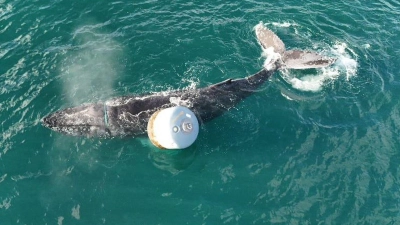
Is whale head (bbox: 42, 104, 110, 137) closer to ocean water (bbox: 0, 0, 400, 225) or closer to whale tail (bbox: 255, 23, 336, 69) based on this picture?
ocean water (bbox: 0, 0, 400, 225)

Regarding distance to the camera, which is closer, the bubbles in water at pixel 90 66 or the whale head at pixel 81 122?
the whale head at pixel 81 122

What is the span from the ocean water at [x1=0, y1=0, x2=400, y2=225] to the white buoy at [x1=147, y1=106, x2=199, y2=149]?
6.25ft

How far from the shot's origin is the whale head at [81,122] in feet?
66.9

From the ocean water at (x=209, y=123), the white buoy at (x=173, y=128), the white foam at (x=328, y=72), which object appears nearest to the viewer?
the white buoy at (x=173, y=128)

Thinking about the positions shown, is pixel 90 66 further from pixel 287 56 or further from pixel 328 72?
pixel 328 72

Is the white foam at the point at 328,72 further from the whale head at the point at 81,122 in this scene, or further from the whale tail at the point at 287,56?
the whale head at the point at 81,122

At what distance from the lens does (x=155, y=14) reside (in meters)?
28.1

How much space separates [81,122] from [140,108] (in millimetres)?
3151

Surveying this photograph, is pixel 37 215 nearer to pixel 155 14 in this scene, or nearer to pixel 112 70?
pixel 112 70

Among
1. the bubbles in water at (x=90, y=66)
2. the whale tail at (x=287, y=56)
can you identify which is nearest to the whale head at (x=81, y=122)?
the bubbles in water at (x=90, y=66)

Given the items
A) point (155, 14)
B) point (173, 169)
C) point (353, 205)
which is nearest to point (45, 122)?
point (173, 169)

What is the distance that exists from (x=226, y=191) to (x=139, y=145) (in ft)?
16.8

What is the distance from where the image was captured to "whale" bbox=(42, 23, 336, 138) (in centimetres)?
2041

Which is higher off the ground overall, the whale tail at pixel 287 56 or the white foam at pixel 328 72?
the whale tail at pixel 287 56
